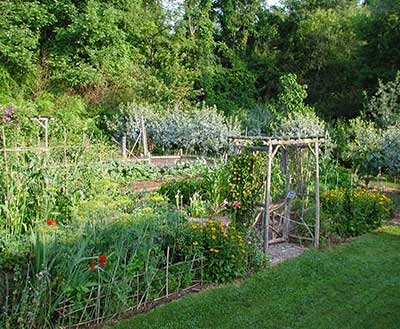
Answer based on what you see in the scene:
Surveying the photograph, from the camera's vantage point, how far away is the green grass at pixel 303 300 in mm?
3830

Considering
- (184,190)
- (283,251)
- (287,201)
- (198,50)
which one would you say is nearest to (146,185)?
(184,190)

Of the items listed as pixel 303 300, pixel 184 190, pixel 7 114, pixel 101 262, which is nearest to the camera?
pixel 101 262

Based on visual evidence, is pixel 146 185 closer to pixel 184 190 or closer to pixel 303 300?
pixel 184 190

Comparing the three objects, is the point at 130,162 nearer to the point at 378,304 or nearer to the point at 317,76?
the point at 378,304

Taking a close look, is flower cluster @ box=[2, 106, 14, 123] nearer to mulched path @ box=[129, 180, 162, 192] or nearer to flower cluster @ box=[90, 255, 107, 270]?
mulched path @ box=[129, 180, 162, 192]

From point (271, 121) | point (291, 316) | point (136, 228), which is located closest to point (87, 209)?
point (136, 228)

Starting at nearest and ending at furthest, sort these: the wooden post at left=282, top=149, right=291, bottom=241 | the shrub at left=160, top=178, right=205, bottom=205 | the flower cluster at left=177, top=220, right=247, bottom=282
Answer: the flower cluster at left=177, top=220, right=247, bottom=282 → the wooden post at left=282, top=149, right=291, bottom=241 → the shrub at left=160, top=178, right=205, bottom=205

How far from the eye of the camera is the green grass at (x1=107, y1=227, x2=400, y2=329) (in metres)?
3.83

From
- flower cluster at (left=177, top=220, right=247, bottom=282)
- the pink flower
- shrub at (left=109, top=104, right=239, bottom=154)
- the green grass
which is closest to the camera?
the green grass

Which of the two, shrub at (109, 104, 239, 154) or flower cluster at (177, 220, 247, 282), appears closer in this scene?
flower cluster at (177, 220, 247, 282)

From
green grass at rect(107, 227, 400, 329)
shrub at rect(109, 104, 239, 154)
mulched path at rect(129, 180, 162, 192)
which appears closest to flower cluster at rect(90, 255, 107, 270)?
green grass at rect(107, 227, 400, 329)

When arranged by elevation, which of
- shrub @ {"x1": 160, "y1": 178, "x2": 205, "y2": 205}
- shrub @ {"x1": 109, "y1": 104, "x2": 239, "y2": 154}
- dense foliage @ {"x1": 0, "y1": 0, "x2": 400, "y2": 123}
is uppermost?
dense foliage @ {"x1": 0, "y1": 0, "x2": 400, "y2": 123}

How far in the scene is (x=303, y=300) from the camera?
170 inches

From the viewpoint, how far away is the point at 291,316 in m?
3.98
